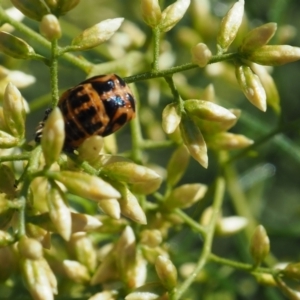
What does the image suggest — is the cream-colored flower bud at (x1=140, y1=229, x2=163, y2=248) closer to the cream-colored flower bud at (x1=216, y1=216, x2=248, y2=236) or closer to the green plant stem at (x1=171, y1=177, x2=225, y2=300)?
the green plant stem at (x1=171, y1=177, x2=225, y2=300)

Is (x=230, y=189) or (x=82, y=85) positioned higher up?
(x=82, y=85)

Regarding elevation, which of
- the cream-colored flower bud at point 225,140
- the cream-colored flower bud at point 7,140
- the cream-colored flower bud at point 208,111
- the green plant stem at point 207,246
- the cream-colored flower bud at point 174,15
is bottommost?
the green plant stem at point 207,246

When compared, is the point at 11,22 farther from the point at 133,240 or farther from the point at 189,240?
the point at 189,240

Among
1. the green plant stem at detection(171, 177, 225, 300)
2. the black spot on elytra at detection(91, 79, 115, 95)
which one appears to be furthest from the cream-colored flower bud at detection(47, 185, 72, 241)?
the green plant stem at detection(171, 177, 225, 300)

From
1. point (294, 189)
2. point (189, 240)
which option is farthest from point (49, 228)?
point (294, 189)

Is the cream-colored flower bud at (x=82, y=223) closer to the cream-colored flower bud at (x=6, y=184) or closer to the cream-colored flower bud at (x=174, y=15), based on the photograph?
the cream-colored flower bud at (x=6, y=184)

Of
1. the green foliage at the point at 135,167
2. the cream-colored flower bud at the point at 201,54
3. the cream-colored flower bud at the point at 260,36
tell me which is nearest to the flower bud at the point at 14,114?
the green foliage at the point at 135,167
